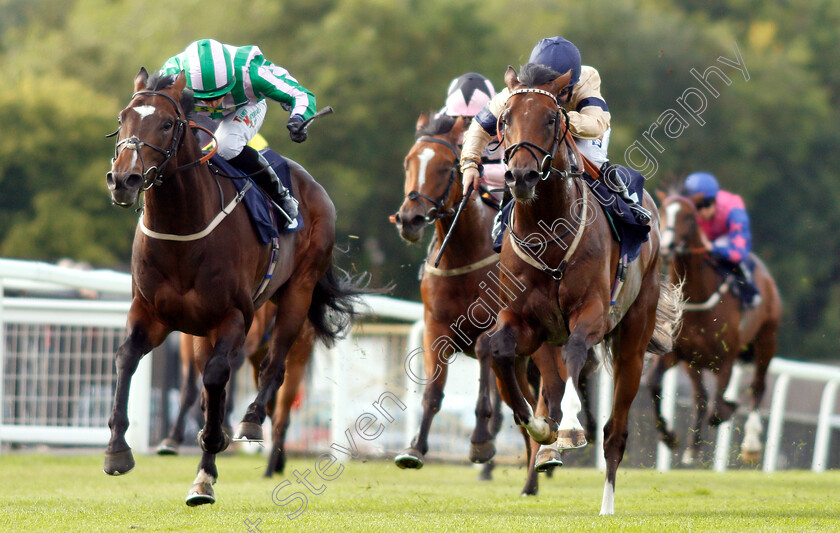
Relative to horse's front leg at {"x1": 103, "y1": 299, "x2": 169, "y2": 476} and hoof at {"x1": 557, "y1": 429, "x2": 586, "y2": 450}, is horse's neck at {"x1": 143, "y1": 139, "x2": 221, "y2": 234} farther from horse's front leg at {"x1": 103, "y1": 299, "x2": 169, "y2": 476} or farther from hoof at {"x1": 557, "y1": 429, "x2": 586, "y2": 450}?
hoof at {"x1": 557, "y1": 429, "x2": 586, "y2": 450}

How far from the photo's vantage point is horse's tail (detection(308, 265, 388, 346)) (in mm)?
7980

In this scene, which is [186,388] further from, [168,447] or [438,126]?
[438,126]

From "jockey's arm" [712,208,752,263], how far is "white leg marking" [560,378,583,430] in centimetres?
520

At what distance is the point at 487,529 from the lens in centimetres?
544

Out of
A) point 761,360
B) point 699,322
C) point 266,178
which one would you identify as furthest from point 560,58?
point 761,360

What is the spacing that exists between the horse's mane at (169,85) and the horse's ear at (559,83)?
1.71 metres

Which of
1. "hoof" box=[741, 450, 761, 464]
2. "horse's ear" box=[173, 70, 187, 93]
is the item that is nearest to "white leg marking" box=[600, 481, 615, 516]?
"horse's ear" box=[173, 70, 187, 93]

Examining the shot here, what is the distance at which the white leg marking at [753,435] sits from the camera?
36.0 feet

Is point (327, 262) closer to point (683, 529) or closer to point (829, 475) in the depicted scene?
point (683, 529)

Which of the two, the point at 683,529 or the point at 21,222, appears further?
the point at 21,222

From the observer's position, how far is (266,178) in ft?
22.8

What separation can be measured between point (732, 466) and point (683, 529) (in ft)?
27.0

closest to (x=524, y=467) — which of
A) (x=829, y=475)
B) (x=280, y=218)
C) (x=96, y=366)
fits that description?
(x=829, y=475)

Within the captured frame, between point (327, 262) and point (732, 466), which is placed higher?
point (327, 262)
